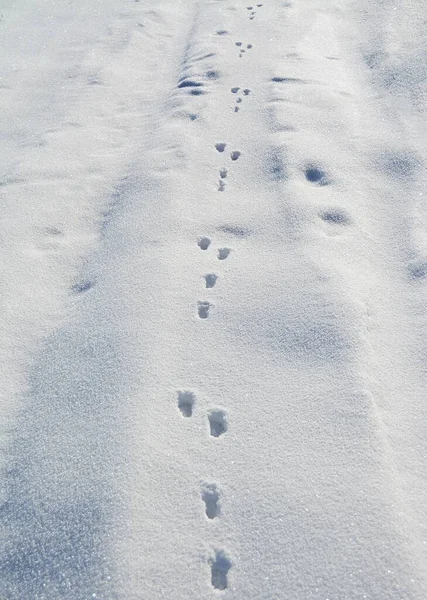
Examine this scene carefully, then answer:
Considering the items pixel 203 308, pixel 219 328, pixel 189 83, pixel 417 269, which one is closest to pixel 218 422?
pixel 219 328

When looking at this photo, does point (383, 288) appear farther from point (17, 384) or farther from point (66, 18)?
point (66, 18)

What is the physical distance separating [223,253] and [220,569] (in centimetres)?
179

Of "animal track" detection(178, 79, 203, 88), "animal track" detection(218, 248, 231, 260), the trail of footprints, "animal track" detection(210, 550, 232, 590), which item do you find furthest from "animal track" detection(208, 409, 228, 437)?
"animal track" detection(178, 79, 203, 88)

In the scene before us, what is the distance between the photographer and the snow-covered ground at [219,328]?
2158mm

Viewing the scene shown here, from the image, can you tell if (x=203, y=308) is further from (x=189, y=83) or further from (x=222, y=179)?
(x=189, y=83)

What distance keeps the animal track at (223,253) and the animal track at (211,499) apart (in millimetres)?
1434

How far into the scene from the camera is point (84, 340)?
2.96m

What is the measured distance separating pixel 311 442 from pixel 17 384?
1368 millimetres

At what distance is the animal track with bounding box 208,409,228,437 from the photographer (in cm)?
255

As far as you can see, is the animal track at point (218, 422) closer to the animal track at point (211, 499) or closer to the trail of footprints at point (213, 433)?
the trail of footprints at point (213, 433)

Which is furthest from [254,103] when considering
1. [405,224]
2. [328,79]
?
[405,224]

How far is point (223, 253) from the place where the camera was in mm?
3445

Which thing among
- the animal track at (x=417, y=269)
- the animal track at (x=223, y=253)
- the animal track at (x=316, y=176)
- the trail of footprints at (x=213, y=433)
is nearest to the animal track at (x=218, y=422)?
the trail of footprints at (x=213, y=433)

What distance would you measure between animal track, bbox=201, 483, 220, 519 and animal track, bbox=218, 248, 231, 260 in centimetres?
143
